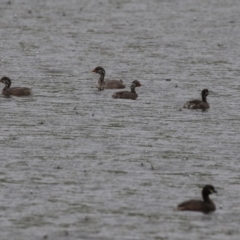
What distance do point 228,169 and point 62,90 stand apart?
452 inches

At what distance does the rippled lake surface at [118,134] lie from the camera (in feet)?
62.3

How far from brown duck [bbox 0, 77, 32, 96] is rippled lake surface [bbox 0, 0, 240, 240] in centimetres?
29

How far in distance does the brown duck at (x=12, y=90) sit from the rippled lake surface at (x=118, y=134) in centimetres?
29

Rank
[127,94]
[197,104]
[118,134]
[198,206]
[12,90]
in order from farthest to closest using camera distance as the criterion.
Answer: [12,90], [127,94], [197,104], [118,134], [198,206]

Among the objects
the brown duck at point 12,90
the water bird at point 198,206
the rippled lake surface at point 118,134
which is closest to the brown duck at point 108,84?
the rippled lake surface at point 118,134

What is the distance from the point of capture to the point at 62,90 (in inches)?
1312

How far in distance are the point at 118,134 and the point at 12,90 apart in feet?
22.3

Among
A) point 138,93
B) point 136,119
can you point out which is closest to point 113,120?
→ point 136,119

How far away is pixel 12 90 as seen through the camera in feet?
106

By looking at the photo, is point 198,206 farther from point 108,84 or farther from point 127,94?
point 108,84

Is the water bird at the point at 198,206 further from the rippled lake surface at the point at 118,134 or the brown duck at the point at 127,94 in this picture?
the brown duck at the point at 127,94

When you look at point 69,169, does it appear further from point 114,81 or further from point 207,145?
point 114,81

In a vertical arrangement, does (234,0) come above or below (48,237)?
above

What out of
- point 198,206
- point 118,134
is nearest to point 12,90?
point 118,134
